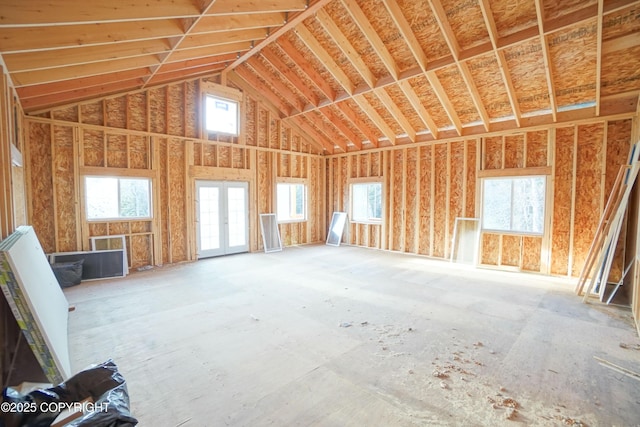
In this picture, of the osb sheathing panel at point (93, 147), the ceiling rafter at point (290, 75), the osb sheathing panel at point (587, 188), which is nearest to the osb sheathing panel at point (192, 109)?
the osb sheathing panel at point (93, 147)

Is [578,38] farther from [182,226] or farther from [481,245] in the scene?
[182,226]

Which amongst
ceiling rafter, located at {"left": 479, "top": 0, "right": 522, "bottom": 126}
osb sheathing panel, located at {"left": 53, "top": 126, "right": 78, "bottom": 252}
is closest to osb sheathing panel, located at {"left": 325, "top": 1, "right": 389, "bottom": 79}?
ceiling rafter, located at {"left": 479, "top": 0, "right": 522, "bottom": 126}

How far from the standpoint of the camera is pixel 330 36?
5836mm

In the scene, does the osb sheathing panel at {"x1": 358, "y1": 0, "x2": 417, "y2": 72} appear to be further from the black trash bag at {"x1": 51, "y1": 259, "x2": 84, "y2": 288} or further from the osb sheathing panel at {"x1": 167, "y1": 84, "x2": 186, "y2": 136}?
the black trash bag at {"x1": 51, "y1": 259, "x2": 84, "y2": 288}

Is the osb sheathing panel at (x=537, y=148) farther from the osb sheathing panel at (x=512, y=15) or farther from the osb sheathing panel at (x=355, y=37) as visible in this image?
the osb sheathing panel at (x=355, y=37)

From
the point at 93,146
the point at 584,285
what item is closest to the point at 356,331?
the point at 584,285

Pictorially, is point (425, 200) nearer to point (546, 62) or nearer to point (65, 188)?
Result: point (546, 62)

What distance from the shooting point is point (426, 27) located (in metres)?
5.20

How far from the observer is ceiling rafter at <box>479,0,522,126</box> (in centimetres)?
442

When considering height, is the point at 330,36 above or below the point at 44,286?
above

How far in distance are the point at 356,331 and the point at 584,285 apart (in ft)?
15.7

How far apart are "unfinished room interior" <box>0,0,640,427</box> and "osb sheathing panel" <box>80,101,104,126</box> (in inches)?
1.4

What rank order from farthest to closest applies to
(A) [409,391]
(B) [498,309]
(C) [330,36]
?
1. (C) [330,36]
2. (B) [498,309]
3. (A) [409,391]

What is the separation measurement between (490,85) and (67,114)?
875 cm
